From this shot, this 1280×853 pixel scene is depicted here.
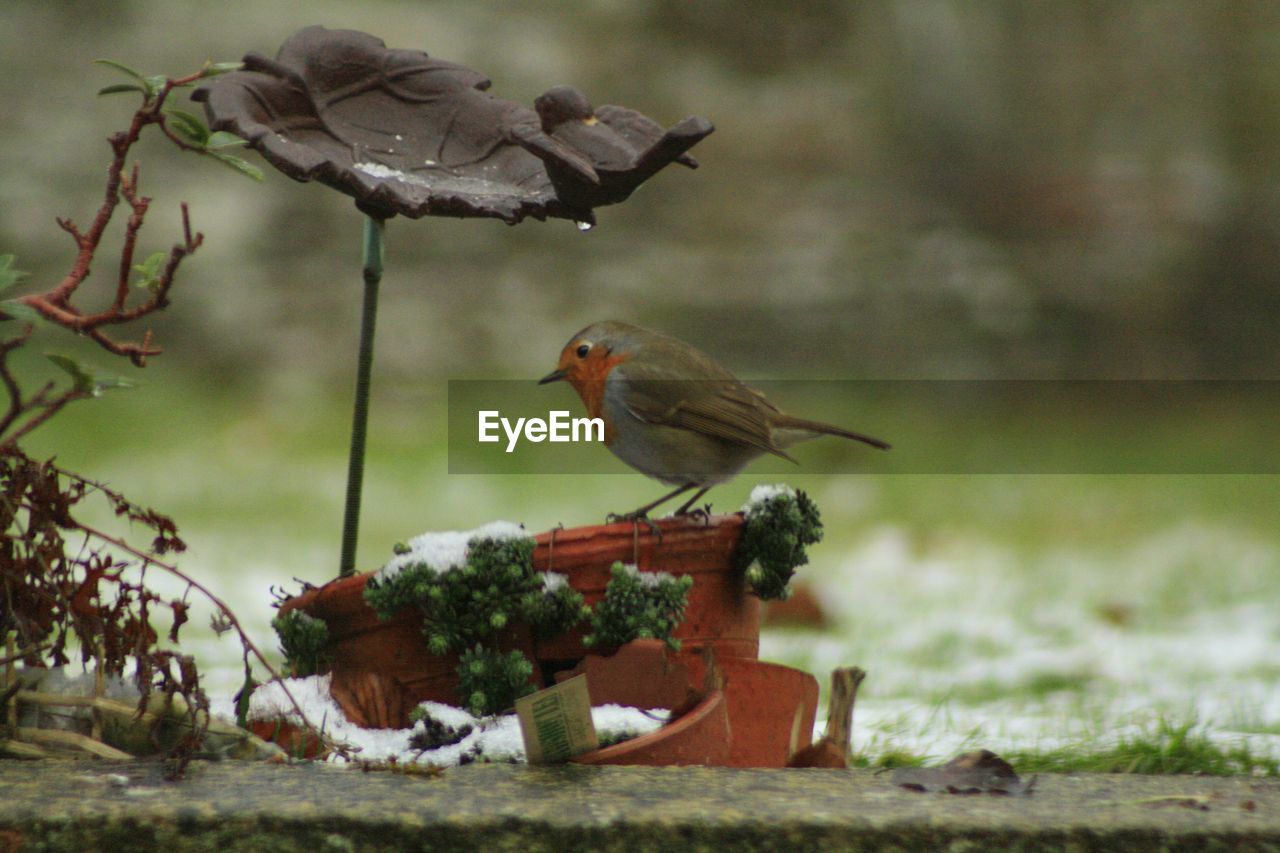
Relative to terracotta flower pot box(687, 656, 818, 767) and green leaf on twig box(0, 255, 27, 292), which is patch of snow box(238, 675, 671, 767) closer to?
terracotta flower pot box(687, 656, 818, 767)

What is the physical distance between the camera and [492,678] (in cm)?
144

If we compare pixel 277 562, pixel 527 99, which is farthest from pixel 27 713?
pixel 527 99

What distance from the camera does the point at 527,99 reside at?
5.43 m

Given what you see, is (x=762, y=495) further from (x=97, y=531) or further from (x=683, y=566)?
(x=97, y=531)

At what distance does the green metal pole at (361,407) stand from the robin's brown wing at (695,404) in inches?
12.1

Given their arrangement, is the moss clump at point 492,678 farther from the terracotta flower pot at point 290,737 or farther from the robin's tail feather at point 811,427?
the robin's tail feather at point 811,427

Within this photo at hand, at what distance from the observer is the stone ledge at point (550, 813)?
106 centimetres

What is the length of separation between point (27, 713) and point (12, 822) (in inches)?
11.0

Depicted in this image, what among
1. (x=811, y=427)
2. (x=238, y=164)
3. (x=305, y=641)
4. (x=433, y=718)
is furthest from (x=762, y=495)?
(x=238, y=164)

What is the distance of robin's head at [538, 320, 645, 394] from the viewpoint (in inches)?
69.1

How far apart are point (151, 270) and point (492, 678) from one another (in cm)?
52

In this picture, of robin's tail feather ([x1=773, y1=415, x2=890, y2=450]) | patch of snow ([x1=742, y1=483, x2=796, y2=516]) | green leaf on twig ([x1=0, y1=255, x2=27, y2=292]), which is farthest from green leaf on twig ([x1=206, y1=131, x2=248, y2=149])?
robin's tail feather ([x1=773, y1=415, x2=890, y2=450])

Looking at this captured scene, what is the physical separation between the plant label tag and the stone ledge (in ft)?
0.11

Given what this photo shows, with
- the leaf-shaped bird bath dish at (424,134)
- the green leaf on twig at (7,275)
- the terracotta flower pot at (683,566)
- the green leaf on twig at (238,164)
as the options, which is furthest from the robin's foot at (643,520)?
the green leaf on twig at (7,275)
